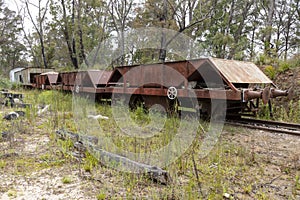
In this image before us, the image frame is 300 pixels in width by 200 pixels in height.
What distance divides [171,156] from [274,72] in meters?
5.58

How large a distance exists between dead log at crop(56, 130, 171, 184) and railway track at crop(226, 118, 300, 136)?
2891 millimetres

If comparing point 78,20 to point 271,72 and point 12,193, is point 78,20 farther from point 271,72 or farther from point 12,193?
point 12,193

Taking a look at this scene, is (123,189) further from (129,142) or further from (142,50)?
(142,50)

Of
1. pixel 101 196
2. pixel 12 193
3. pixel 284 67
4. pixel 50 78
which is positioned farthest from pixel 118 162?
pixel 50 78

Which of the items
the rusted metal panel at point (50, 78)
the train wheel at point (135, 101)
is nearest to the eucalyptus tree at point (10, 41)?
the rusted metal panel at point (50, 78)

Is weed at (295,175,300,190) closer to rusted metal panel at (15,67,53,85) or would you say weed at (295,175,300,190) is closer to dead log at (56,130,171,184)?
dead log at (56,130,171,184)

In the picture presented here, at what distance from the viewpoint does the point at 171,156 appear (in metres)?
3.23

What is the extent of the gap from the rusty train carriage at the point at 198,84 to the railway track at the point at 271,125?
304mm

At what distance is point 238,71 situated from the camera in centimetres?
511

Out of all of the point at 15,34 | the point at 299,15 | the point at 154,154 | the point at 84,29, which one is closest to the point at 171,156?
the point at 154,154

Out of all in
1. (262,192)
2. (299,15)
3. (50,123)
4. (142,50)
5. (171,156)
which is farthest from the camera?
(299,15)

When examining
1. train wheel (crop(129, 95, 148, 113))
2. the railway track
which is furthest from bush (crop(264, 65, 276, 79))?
train wheel (crop(129, 95, 148, 113))

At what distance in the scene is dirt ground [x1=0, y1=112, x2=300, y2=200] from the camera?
232 centimetres

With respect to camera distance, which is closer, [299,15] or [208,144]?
[208,144]
